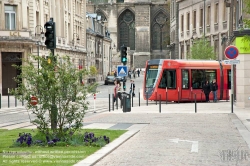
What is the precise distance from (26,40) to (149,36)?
2514 inches

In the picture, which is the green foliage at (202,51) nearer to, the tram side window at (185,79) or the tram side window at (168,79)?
the tram side window at (185,79)

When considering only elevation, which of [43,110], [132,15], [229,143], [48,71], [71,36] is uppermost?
[132,15]

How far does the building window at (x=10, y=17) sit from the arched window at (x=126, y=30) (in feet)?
211

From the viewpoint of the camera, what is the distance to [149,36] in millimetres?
111000

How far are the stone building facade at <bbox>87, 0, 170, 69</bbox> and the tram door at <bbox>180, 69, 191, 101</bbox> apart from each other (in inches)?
2850

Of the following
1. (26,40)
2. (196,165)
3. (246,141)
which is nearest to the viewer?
(196,165)

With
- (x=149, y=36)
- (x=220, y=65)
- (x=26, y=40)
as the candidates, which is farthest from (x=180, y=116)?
(x=149, y=36)

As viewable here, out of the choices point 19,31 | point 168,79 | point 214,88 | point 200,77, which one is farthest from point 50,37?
point 19,31

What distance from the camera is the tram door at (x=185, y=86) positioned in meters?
36.5

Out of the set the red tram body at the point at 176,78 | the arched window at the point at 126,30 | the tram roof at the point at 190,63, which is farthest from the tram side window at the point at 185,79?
the arched window at the point at 126,30

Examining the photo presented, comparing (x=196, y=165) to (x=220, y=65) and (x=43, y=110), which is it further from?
(x=220, y=65)

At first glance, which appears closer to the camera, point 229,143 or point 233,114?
point 229,143

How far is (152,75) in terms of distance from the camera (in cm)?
3631

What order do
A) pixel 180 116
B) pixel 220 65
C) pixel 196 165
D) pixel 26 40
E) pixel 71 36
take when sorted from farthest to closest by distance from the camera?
pixel 71 36, pixel 26 40, pixel 220 65, pixel 180 116, pixel 196 165
